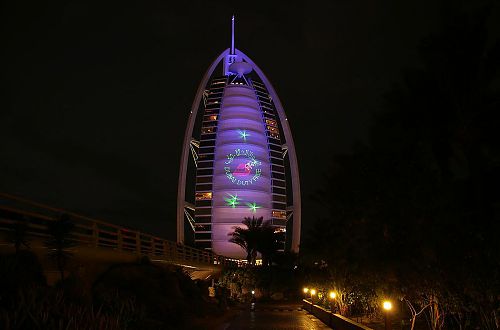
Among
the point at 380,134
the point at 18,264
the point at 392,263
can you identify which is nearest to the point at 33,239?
the point at 18,264

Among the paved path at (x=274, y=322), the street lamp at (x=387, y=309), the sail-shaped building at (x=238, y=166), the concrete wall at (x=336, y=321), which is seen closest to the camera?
the street lamp at (x=387, y=309)

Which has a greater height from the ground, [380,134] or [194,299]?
[380,134]

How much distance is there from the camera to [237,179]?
130 meters

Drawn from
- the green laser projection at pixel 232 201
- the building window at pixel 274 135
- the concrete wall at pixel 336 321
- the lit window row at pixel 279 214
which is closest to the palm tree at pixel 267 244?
the concrete wall at pixel 336 321

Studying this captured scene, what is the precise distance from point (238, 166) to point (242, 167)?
100 centimetres

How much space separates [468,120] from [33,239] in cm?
1306

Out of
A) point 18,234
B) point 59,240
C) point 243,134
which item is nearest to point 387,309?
point 59,240

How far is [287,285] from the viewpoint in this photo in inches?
2532

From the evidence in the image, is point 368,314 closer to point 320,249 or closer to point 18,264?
point 320,249

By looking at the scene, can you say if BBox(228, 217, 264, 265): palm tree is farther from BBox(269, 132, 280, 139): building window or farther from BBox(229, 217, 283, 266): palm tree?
BBox(269, 132, 280, 139): building window

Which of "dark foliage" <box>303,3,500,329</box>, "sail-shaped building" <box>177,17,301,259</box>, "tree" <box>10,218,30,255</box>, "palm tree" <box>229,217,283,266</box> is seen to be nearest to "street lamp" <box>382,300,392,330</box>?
"dark foliage" <box>303,3,500,329</box>

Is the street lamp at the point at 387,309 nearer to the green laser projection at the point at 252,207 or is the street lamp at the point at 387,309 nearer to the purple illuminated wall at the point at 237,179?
the purple illuminated wall at the point at 237,179

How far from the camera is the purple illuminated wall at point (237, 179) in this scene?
128125mm

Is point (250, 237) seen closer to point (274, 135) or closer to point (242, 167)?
point (242, 167)
